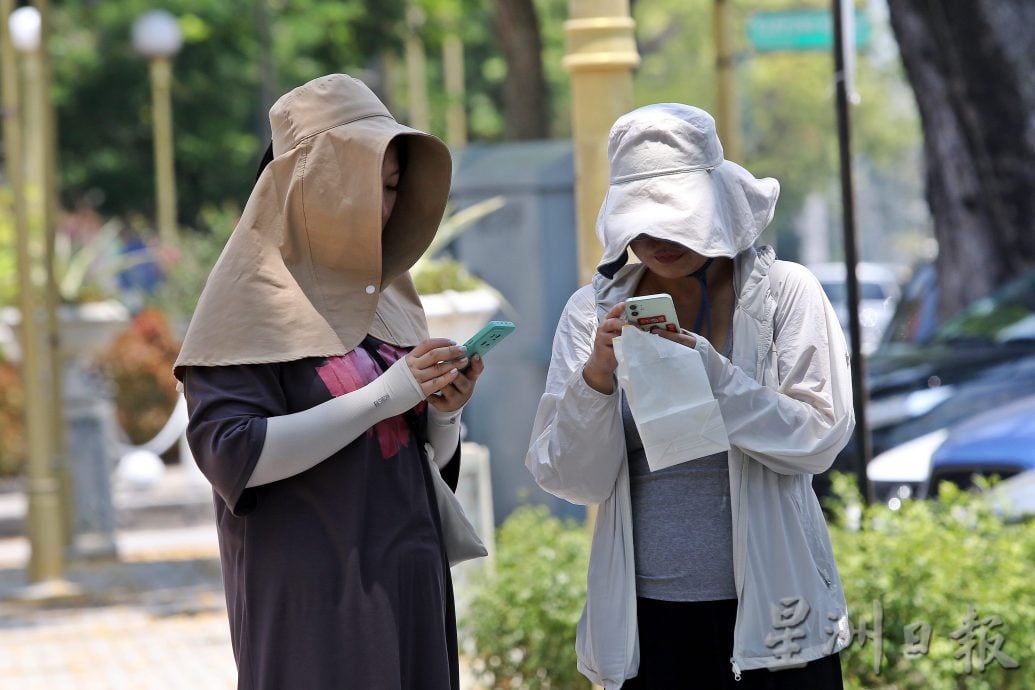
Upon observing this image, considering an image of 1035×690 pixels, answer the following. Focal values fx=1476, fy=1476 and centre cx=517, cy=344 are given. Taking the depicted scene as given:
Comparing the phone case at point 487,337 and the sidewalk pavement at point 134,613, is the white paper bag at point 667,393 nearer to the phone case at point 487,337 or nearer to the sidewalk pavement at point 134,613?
the phone case at point 487,337

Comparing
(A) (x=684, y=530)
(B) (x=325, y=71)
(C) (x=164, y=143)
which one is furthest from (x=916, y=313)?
(C) (x=164, y=143)

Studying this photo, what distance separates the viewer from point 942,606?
4.41 metres

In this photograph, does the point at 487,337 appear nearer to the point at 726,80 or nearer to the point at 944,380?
the point at 726,80

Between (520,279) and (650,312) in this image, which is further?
(520,279)

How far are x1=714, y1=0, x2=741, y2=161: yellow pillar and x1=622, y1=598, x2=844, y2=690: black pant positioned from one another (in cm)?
457

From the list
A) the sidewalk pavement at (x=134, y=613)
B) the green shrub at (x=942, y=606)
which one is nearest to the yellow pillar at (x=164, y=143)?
the sidewalk pavement at (x=134, y=613)

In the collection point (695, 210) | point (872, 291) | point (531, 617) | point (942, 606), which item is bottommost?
point (872, 291)

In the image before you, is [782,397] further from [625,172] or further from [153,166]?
[153,166]

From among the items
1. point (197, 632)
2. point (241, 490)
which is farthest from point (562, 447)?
point (197, 632)

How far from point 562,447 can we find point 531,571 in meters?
2.36

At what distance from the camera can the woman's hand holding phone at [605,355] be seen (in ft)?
9.07

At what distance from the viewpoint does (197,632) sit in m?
7.51

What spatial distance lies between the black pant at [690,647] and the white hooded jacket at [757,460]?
0.06 metres

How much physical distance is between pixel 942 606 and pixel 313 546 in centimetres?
235
